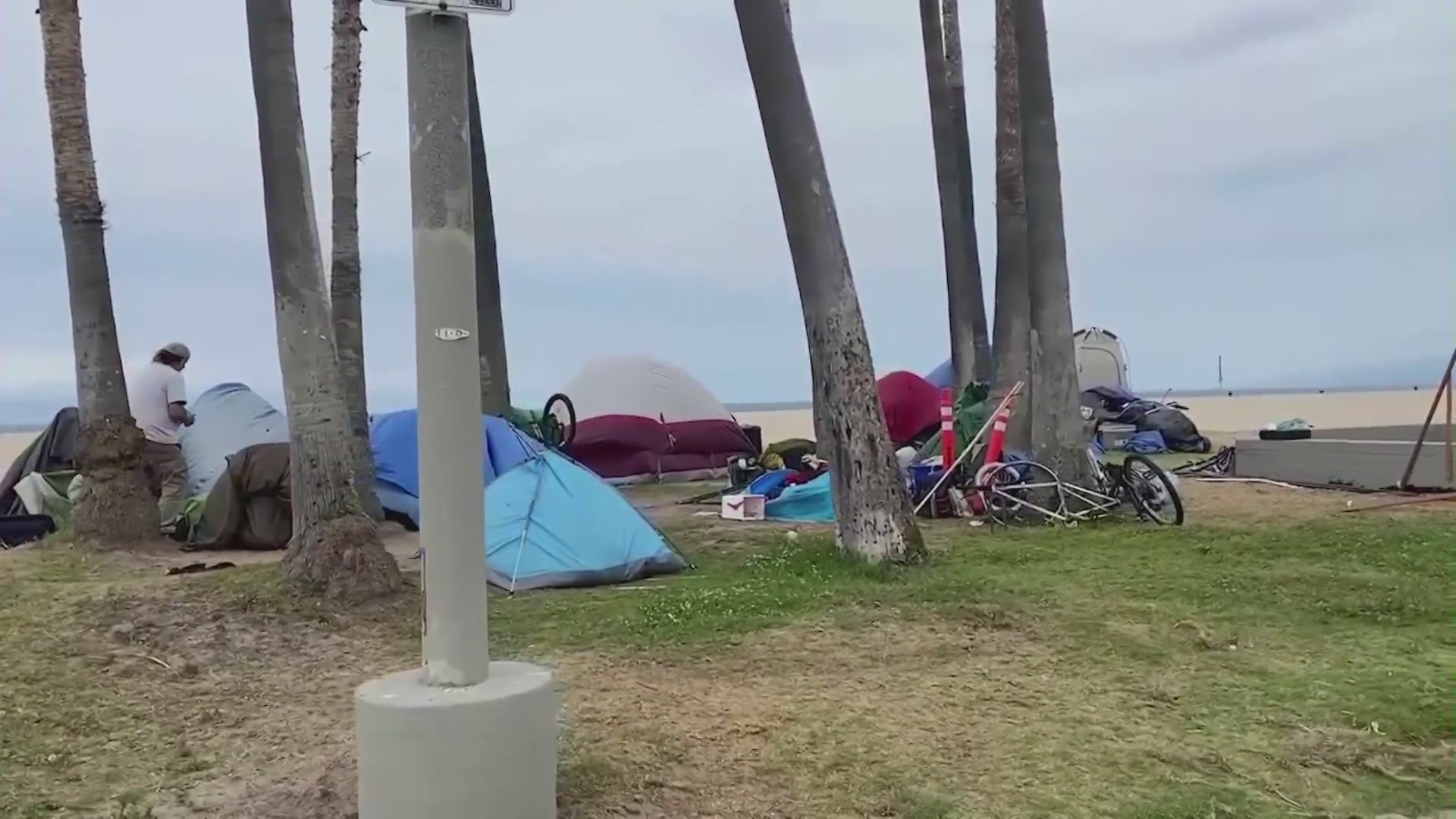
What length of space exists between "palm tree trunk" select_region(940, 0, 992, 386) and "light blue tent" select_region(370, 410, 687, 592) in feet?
28.9

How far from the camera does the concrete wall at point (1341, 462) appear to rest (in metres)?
11.4

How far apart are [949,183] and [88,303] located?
431 inches

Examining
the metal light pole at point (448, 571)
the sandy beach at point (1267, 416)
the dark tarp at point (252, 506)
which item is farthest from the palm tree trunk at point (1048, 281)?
the sandy beach at point (1267, 416)

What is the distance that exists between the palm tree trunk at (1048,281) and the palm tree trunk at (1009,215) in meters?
2.11

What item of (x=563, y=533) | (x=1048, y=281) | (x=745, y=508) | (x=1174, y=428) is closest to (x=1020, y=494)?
(x=1048, y=281)

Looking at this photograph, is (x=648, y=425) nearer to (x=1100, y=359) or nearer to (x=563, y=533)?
(x=563, y=533)

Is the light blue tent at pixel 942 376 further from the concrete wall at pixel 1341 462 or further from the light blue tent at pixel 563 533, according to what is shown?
the light blue tent at pixel 563 533

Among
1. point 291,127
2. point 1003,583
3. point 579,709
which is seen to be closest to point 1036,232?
point 1003,583

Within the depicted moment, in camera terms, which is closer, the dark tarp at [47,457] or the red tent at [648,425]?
the dark tarp at [47,457]

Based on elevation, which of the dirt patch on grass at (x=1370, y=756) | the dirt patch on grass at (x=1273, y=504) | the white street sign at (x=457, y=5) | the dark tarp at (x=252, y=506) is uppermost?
the white street sign at (x=457, y=5)

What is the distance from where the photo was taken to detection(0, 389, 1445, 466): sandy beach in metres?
28.3

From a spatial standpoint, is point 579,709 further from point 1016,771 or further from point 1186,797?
point 1186,797

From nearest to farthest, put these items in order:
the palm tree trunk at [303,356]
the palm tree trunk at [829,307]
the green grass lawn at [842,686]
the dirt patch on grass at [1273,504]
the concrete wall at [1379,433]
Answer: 1. the green grass lawn at [842,686]
2. the palm tree trunk at [303,356]
3. the palm tree trunk at [829,307]
4. the dirt patch on grass at [1273,504]
5. the concrete wall at [1379,433]

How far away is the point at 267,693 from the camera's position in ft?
16.0
